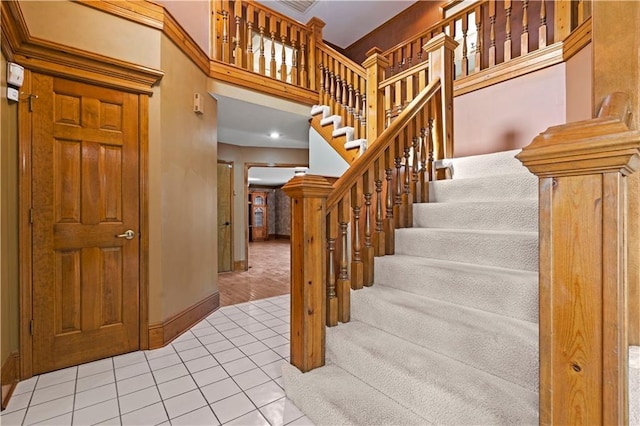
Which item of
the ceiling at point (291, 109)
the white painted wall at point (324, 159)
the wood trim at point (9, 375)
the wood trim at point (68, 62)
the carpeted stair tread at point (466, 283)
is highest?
the ceiling at point (291, 109)

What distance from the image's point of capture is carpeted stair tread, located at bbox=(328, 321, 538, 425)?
1062 mm

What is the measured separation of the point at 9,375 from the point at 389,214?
101 inches

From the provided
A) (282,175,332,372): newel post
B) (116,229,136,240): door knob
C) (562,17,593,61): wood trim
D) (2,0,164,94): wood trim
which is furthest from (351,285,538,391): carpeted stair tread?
(562,17,593,61): wood trim

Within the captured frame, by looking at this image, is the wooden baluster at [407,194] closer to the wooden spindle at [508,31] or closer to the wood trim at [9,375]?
the wooden spindle at [508,31]

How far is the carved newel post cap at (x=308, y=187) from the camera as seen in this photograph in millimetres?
1599

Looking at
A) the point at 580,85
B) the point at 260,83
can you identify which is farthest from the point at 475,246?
the point at 260,83

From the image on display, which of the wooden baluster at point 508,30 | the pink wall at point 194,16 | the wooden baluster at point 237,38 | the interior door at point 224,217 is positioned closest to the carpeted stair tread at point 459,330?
the pink wall at point 194,16

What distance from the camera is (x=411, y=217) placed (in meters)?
2.30

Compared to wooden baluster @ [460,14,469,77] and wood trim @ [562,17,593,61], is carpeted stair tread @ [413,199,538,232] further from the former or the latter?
wooden baluster @ [460,14,469,77]

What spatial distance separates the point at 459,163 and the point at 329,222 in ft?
5.13

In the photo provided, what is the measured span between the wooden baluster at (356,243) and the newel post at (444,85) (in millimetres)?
1153

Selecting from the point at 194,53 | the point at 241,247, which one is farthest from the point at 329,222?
the point at 241,247

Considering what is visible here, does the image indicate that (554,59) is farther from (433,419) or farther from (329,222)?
(433,419)

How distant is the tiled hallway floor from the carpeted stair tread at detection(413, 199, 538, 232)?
1.48 m
